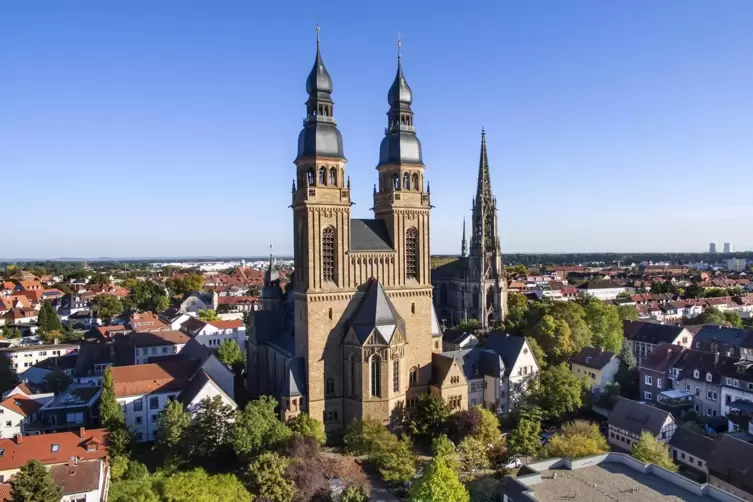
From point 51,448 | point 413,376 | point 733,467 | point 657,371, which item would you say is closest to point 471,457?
point 413,376

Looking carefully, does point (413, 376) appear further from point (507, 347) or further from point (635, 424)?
point (635, 424)

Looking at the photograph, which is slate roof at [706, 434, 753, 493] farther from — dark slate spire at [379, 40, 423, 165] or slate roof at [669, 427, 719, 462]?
dark slate spire at [379, 40, 423, 165]

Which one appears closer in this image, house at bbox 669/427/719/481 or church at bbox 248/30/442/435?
house at bbox 669/427/719/481

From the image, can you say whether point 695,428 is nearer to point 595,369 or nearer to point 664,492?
point 595,369

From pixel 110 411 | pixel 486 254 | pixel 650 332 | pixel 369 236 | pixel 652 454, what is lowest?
pixel 652 454

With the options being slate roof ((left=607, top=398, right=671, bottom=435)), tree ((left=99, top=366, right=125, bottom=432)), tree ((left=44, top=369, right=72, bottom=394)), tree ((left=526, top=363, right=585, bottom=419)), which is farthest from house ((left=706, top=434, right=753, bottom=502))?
tree ((left=44, top=369, right=72, bottom=394))

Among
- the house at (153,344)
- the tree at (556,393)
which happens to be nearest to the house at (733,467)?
the tree at (556,393)
